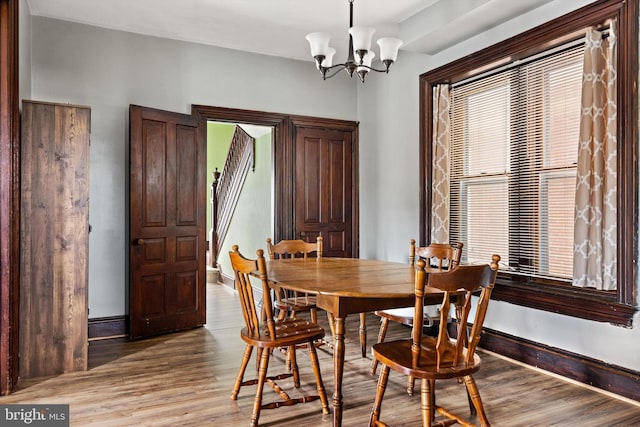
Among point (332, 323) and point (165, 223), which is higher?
point (165, 223)

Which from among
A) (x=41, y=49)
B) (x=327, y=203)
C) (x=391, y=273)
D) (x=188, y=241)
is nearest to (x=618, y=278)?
(x=391, y=273)

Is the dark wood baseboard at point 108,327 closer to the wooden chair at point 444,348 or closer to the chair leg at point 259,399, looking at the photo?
the chair leg at point 259,399

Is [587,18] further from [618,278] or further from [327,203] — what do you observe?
[327,203]

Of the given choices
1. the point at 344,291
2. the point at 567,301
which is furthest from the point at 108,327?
the point at 567,301

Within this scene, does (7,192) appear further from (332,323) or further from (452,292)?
(452,292)

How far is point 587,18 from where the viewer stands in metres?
2.94

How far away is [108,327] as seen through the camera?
13.6 feet

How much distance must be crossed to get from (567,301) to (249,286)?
2.14m

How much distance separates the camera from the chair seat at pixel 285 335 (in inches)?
93.7

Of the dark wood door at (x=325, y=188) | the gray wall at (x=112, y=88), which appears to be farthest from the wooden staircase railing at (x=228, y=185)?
the gray wall at (x=112, y=88)

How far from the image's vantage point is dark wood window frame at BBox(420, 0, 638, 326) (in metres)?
2.70

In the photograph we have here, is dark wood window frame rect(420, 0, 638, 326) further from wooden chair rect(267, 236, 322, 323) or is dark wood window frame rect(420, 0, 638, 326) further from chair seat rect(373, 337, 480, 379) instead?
wooden chair rect(267, 236, 322, 323)

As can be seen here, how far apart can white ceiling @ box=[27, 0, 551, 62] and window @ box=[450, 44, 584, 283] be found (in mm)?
496

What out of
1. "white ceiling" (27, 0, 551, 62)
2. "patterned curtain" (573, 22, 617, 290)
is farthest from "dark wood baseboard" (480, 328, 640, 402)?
"white ceiling" (27, 0, 551, 62)
